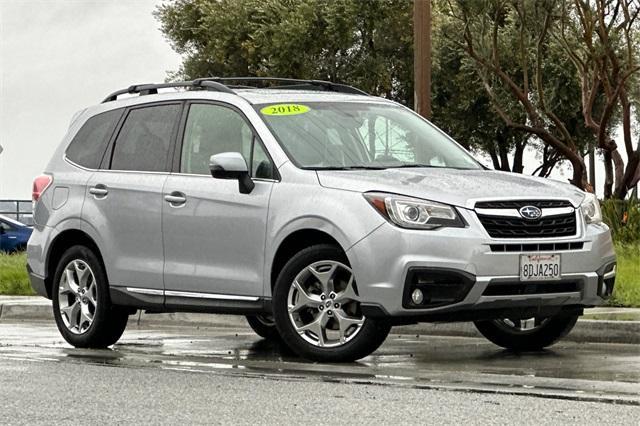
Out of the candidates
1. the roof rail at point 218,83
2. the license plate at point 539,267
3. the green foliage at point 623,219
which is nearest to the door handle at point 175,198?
the roof rail at point 218,83

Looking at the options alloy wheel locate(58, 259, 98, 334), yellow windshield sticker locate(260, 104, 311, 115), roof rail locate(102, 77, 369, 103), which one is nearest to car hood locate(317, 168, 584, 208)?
yellow windshield sticker locate(260, 104, 311, 115)

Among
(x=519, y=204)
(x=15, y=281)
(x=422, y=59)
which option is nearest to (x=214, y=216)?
(x=519, y=204)

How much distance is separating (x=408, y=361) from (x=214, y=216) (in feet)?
5.46

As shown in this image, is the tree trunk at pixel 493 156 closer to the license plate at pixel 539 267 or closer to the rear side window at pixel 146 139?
the rear side window at pixel 146 139

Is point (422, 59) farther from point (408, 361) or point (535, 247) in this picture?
point (535, 247)

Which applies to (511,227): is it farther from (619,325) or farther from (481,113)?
(481,113)

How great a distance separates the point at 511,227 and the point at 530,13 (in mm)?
26833

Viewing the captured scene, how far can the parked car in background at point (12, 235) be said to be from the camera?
34.3m

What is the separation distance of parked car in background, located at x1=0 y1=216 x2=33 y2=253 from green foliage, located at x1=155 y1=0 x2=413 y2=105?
13.3 meters

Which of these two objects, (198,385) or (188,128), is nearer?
(198,385)

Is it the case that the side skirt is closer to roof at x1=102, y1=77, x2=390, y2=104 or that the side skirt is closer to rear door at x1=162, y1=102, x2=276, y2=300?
rear door at x1=162, y1=102, x2=276, y2=300

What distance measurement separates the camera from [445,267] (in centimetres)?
890

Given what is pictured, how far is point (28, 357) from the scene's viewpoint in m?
10.1

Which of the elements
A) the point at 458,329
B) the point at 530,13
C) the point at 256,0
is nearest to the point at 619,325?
the point at 458,329
